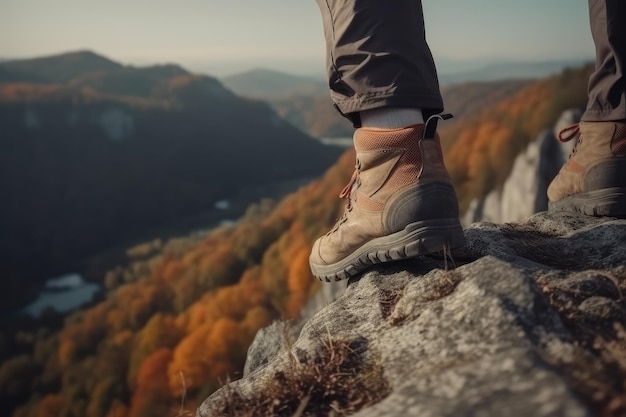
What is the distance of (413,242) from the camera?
89.4 inches

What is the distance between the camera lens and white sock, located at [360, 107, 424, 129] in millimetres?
2240

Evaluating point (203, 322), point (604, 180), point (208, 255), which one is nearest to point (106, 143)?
point (208, 255)

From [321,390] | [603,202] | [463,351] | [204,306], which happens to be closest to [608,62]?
[603,202]

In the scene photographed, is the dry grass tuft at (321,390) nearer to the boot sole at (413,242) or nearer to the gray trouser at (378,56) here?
the boot sole at (413,242)

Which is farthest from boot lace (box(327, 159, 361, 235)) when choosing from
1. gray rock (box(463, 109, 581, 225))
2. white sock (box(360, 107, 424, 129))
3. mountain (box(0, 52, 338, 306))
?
mountain (box(0, 52, 338, 306))

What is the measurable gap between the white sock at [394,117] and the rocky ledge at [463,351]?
28.2 inches

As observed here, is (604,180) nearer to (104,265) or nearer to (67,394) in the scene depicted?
(67,394)

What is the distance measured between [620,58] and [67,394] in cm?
5752

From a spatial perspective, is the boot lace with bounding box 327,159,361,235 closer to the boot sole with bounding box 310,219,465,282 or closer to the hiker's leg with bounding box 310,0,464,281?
the hiker's leg with bounding box 310,0,464,281

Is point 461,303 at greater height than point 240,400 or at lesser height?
greater

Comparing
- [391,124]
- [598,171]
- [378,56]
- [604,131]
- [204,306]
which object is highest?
[378,56]

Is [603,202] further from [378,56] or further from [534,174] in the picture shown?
[534,174]

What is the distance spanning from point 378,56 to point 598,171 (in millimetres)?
1801

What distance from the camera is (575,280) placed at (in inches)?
71.5
